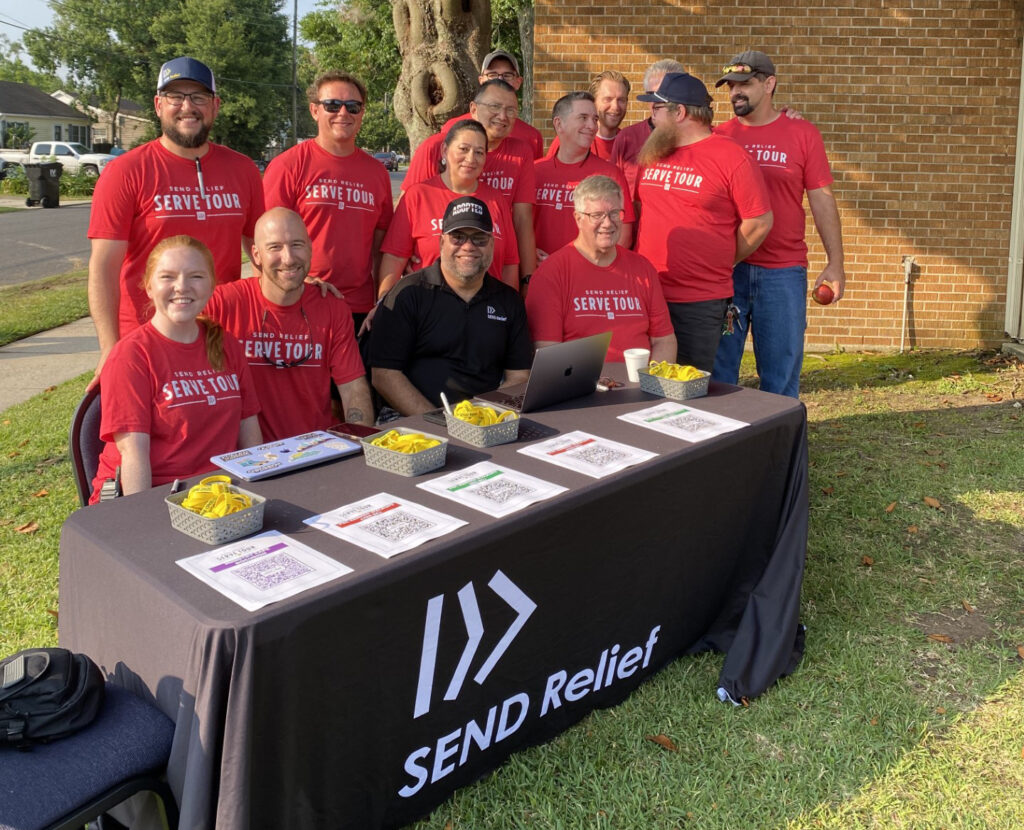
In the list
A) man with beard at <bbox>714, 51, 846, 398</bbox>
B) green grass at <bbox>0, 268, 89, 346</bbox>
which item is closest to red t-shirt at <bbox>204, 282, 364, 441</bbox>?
man with beard at <bbox>714, 51, 846, 398</bbox>

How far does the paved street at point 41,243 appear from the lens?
15.3 meters

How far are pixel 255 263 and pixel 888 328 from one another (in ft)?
22.3

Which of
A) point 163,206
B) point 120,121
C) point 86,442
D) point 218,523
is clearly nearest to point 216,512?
point 218,523

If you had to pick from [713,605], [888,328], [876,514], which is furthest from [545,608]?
[888,328]

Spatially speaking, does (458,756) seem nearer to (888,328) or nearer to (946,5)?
(888,328)

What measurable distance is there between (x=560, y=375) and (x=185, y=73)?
2209 mm

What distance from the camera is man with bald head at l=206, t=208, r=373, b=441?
374 cm

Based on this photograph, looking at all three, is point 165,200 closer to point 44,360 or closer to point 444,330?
point 444,330

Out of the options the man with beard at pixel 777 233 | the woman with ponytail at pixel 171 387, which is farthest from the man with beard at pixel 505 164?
the woman with ponytail at pixel 171 387

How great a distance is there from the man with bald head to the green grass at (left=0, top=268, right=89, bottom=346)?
7.11 meters

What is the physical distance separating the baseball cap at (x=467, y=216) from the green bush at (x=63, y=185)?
31634mm

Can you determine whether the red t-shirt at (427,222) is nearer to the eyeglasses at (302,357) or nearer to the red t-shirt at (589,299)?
the red t-shirt at (589,299)

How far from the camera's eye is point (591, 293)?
173 inches

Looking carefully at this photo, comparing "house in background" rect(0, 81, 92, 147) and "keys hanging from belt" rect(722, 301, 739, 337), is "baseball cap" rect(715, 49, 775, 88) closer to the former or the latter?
"keys hanging from belt" rect(722, 301, 739, 337)
